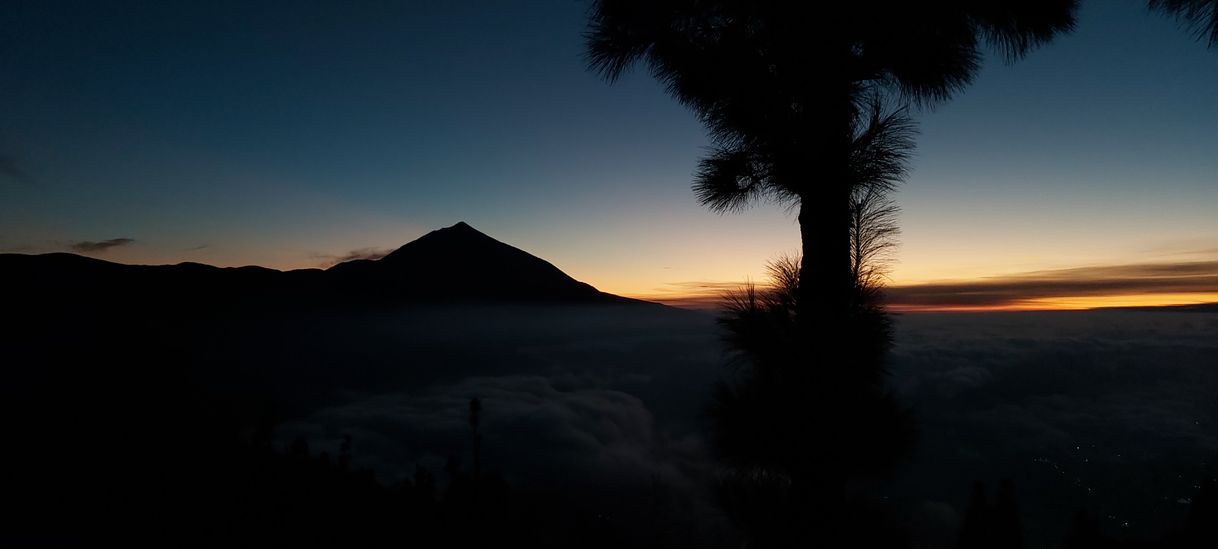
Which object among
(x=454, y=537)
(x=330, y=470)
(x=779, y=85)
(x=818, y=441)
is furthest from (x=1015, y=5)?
(x=330, y=470)

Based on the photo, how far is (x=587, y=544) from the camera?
7852 mm

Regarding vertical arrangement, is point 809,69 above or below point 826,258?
above

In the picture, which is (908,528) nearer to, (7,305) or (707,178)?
(707,178)

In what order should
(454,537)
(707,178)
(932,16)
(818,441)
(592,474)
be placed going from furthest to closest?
(592,474), (454,537), (707,178), (932,16), (818,441)

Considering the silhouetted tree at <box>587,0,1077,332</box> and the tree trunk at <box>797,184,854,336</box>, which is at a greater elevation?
the silhouetted tree at <box>587,0,1077,332</box>

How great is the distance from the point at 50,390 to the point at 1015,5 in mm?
20322

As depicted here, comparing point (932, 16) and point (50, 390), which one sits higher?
point (932, 16)

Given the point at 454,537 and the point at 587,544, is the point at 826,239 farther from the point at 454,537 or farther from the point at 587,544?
the point at 587,544

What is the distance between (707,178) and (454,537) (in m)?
5.20

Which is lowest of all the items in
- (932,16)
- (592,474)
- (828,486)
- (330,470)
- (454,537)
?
(592,474)

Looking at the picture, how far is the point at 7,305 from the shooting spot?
11162 cm

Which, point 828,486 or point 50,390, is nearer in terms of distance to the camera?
point 828,486

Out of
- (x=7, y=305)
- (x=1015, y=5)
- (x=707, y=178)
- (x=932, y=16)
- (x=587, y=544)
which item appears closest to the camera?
(x=932, y=16)

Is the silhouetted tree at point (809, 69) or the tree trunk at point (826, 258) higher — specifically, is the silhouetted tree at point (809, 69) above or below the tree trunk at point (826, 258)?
above
